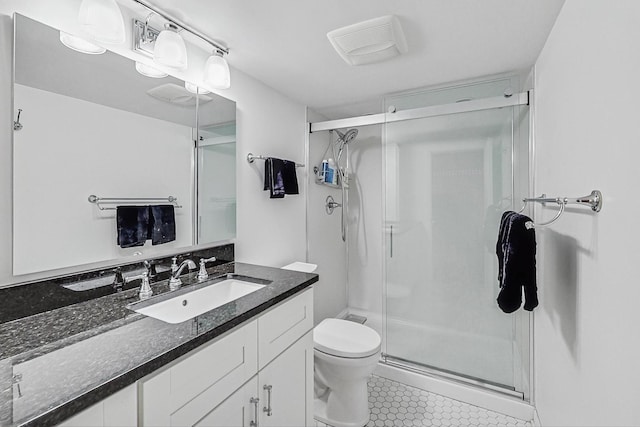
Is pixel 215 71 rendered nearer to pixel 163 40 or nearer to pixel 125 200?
pixel 163 40

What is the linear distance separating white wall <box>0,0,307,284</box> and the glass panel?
0.09m

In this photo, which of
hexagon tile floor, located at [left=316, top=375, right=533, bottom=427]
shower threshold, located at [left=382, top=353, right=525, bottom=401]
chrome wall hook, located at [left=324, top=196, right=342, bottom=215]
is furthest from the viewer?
chrome wall hook, located at [left=324, top=196, right=342, bottom=215]

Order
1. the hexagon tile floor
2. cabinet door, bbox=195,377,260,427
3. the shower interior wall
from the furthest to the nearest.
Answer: the shower interior wall
the hexagon tile floor
cabinet door, bbox=195,377,260,427

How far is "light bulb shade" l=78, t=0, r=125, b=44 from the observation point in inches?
42.3

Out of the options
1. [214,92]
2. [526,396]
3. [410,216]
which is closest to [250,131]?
[214,92]

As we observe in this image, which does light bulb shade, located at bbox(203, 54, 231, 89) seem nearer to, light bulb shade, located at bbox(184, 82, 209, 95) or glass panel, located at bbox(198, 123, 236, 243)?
light bulb shade, located at bbox(184, 82, 209, 95)

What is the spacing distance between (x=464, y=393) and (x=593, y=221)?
157 cm

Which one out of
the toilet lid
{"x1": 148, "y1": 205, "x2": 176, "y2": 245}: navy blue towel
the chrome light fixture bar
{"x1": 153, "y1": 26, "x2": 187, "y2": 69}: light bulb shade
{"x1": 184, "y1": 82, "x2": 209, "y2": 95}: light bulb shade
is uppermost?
the chrome light fixture bar

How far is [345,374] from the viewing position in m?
1.74

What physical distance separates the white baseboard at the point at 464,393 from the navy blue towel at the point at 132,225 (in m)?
1.92

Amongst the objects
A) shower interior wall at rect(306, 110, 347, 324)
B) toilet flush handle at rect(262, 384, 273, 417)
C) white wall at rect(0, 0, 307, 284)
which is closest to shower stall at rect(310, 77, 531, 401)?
shower interior wall at rect(306, 110, 347, 324)

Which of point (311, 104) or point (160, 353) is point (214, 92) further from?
point (160, 353)

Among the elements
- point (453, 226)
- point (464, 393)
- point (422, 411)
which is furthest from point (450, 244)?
point (422, 411)

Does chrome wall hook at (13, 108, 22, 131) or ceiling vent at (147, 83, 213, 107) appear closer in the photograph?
chrome wall hook at (13, 108, 22, 131)
